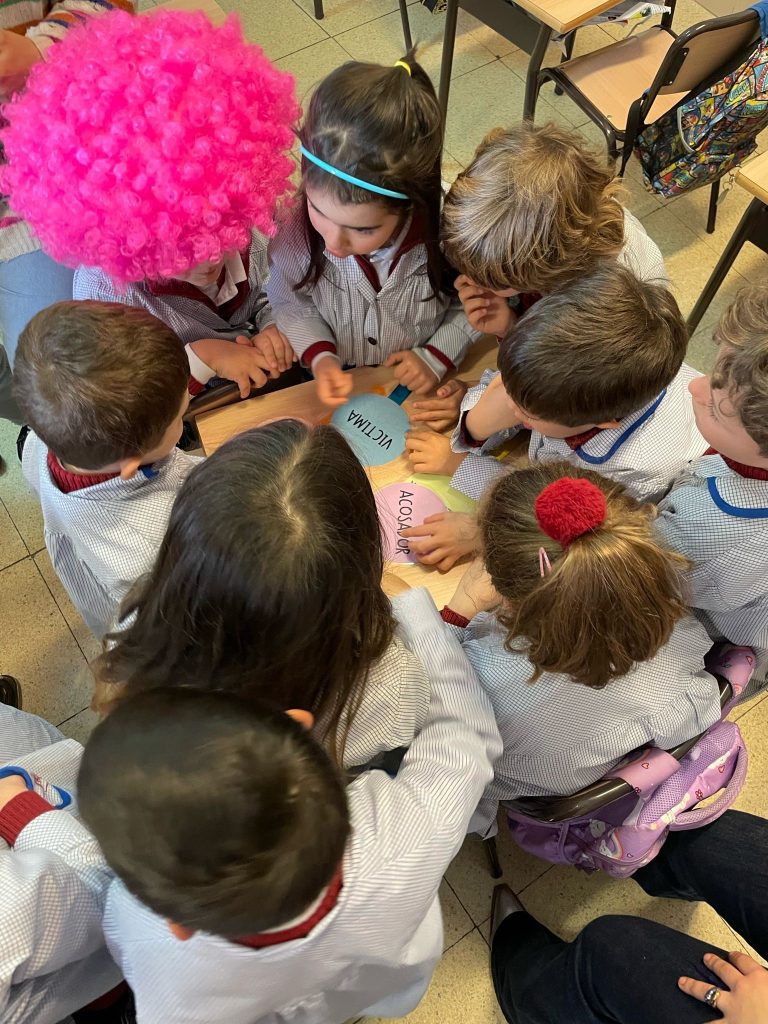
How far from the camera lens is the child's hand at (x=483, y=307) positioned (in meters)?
1.33

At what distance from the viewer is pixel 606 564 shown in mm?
830

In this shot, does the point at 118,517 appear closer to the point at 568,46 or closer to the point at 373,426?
the point at 373,426

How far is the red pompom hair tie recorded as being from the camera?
0.80 meters

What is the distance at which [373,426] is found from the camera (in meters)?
1.35

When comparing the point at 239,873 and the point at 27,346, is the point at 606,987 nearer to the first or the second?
the point at 239,873

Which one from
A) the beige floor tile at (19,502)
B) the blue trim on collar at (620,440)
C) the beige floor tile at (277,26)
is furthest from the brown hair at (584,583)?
the beige floor tile at (277,26)

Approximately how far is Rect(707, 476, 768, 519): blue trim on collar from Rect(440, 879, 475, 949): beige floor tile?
3.76 feet

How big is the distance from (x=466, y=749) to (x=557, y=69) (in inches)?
96.0

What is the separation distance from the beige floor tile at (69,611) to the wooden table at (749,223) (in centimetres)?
208

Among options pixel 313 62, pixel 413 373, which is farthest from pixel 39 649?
pixel 313 62

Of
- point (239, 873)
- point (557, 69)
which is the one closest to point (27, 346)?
point (239, 873)

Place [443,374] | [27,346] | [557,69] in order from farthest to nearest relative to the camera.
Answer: [557,69] < [443,374] < [27,346]

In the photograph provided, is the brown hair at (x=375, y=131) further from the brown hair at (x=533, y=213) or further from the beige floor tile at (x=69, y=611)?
the beige floor tile at (x=69, y=611)

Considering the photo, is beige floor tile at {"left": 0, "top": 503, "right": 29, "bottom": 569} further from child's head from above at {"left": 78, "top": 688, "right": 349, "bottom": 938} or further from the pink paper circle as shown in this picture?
child's head from above at {"left": 78, "top": 688, "right": 349, "bottom": 938}
